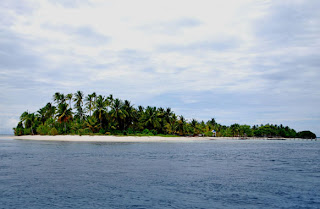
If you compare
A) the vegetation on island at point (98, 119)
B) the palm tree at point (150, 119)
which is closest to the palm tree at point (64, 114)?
the vegetation on island at point (98, 119)

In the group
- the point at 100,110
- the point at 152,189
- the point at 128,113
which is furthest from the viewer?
the point at 128,113

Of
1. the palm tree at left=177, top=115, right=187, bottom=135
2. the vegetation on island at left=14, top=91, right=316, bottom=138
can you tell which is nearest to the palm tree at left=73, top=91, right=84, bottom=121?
the vegetation on island at left=14, top=91, right=316, bottom=138

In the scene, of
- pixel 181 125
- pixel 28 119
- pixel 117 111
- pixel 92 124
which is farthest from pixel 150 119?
pixel 28 119

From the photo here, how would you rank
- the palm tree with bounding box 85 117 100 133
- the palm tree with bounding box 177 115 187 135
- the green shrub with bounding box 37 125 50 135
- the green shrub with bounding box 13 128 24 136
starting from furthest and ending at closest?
1. the palm tree with bounding box 177 115 187 135
2. the green shrub with bounding box 13 128 24 136
3. the green shrub with bounding box 37 125 50 135
4. the palm tree with bounding box 85 117 100 133

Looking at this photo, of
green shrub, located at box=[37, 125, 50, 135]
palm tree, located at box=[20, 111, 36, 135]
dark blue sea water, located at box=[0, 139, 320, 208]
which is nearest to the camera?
dark blue sea water, located at box=[0, 139, 320, 208]

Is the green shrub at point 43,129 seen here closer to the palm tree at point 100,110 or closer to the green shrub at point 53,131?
the green shrub at point 53,131

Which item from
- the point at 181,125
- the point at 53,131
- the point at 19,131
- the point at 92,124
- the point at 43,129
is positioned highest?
the point at 181,125

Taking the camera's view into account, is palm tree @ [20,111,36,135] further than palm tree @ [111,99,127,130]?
Yes

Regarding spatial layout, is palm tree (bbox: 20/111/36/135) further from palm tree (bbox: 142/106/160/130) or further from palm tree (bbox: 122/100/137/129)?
palm tree (bbox: 142/106/160/130)

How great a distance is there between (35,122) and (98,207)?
11507 cm

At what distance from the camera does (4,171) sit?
80.7ft

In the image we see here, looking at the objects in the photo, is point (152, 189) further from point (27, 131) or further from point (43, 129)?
point (27, 131)

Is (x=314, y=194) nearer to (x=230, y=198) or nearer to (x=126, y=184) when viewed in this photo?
(x=230, y=198)

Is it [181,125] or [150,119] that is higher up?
[150,119]
